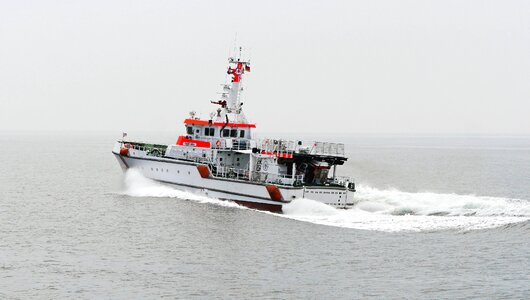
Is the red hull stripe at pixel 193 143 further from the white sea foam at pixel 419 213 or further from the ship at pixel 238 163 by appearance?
the white sea foam at pixel 419 213

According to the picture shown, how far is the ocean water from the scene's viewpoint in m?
25.9

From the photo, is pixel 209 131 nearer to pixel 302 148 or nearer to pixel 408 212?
pixel 302 148

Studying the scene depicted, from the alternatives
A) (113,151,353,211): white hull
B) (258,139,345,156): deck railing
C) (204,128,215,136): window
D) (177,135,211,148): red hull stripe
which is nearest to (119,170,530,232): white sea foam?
(113,151,353,211): white hull

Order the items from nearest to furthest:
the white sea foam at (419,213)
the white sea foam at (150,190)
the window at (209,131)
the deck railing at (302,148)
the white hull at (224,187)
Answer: the white sea foam at (419,213) → the white hull at (224,187) → the deck railing at (302,148) → the white sea foam at (150,190) → the window at (209,131)

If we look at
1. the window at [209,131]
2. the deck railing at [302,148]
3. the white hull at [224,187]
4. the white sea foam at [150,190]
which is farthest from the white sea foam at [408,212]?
the window at [209,131]

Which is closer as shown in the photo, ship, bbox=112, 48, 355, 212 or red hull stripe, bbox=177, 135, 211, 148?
ship, bbox=112, 48, 355, 212

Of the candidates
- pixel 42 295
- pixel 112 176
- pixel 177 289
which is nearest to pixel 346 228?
pixel 177 289

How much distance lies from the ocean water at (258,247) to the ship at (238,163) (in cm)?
93

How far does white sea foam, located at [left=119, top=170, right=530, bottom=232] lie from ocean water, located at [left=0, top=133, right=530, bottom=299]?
0.08 metres

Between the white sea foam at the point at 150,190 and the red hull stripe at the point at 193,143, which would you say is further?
the red hull stripe at the point at 193,143

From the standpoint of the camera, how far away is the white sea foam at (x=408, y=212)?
120 feet

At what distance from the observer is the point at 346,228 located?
36.6 meters

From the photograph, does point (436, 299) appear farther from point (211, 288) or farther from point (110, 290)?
point (110, 290)

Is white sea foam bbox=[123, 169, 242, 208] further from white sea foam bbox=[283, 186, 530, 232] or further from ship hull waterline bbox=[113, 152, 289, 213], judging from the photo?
white sea foam bbox=[283, 186, 530, 232]
